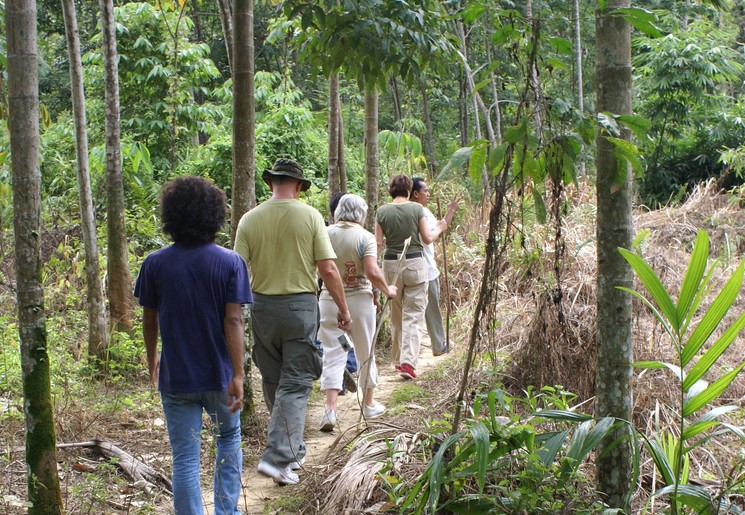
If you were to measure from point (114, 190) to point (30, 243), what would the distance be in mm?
4002

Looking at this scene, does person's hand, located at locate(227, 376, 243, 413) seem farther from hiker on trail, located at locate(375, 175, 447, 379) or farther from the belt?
the belt

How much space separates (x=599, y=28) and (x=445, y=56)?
78.7 inches

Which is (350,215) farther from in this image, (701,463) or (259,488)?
(701,463)

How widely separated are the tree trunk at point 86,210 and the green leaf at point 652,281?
5205 millimetres

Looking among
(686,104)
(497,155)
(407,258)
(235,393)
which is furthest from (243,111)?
(686,104)

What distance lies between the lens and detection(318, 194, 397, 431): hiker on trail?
6043 millimetres

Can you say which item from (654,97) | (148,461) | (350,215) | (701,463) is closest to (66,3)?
(350,215)

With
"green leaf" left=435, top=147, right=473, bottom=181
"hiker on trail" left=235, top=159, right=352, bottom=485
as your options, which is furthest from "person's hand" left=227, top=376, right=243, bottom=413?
"green leaf" left=435, top=147, right=473, bottom=181

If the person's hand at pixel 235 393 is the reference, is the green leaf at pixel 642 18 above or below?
above

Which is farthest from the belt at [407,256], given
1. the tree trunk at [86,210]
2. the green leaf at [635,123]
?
the green leaf at [635,123]

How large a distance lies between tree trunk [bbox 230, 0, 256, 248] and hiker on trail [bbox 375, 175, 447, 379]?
2.32 metres

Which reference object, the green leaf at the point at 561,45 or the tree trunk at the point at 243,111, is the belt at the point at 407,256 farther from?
the green leaf at the point at 561,45

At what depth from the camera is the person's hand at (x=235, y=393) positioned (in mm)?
3891

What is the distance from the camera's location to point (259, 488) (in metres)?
4.83
